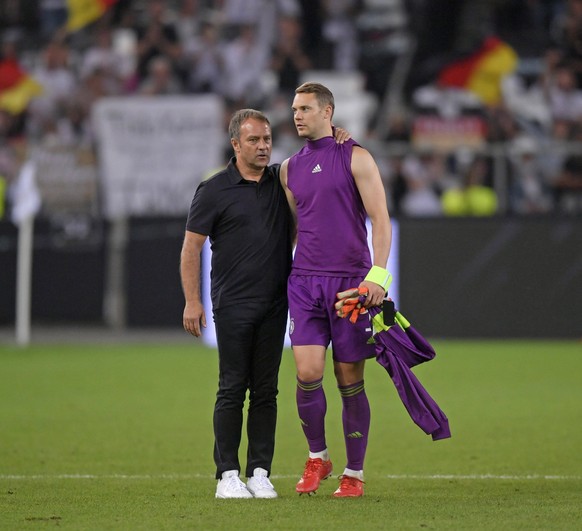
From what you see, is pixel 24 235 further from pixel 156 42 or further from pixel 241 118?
pixel 241 118

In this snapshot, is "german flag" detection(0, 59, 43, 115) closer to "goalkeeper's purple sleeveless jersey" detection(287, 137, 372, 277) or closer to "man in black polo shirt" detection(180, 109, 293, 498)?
"man in black polo shirt" detection(180, 109, 293, 498)

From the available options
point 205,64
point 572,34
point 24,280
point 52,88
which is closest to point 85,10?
point 52,88

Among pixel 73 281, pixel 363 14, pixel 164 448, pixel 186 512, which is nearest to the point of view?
pixel 186 512

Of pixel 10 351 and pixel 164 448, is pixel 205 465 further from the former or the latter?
pixel 10 351

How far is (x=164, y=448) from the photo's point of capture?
10109 mm

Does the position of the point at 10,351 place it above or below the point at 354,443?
below

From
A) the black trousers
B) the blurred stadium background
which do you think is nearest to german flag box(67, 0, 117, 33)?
the blurred stadium background

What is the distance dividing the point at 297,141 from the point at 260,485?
13191 mm

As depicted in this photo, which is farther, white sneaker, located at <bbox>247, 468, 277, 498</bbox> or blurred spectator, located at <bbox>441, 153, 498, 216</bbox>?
blurred spectator, located at <bbox>441, 153, 498, 216</bbox>

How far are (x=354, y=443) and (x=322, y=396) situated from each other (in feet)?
1.05

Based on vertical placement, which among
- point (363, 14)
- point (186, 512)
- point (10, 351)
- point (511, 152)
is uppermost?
point (363, 14)

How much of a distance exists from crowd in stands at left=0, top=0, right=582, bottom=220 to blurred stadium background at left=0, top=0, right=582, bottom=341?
0.11 ft

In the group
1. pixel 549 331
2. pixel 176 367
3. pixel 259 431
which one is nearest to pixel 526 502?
A: pixel 259 431

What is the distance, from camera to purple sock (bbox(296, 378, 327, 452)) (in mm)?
7746
